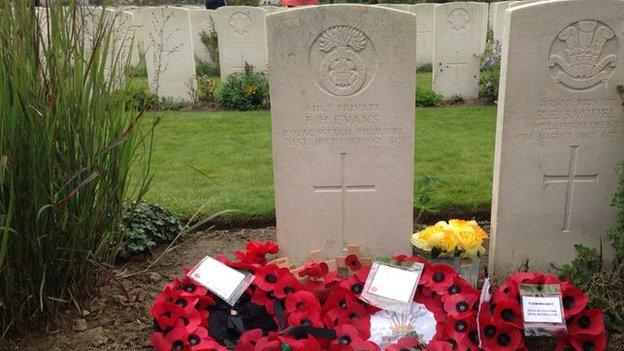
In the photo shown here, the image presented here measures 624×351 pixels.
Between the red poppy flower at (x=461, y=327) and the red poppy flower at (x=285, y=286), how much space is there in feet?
2.33

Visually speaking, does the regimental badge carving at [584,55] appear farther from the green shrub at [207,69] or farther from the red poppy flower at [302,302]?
the green shrub at [207,69]

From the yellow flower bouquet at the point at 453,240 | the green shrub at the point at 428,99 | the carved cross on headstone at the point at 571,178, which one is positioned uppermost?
the carved cross on headstone at the point at 571,178

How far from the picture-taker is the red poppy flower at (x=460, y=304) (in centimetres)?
267

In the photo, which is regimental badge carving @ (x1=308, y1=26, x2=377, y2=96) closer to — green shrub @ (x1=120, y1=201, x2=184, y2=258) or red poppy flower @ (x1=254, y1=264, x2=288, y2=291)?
red poppy flower @ (x1=254, y1=264, x2=288, y2=291)

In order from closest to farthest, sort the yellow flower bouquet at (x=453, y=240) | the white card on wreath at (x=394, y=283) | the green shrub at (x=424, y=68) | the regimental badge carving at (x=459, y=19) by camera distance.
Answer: the white card on wreath at (x=394, y=283), the yellow flower bouquet at (x=453, y=240), the regimental badge carving at (x=459, y=19), the green shrub at (x=424, y=68)

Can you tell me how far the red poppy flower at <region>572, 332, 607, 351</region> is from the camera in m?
2.54

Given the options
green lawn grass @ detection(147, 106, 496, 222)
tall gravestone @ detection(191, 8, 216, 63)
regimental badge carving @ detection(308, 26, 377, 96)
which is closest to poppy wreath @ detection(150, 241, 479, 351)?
green lawn grass @ detection(147, 106, 496, 222)

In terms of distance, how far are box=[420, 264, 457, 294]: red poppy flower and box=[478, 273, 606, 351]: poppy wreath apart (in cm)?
25

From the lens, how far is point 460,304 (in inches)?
106

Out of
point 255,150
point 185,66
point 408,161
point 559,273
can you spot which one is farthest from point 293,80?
point 185,66

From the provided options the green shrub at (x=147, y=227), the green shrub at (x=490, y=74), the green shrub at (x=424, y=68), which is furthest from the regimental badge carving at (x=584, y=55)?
the green shrub at (x=424, y=68)

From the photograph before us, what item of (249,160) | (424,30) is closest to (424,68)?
(424,30)

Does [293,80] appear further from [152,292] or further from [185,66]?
[185,66]

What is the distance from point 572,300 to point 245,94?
19.6 ft
